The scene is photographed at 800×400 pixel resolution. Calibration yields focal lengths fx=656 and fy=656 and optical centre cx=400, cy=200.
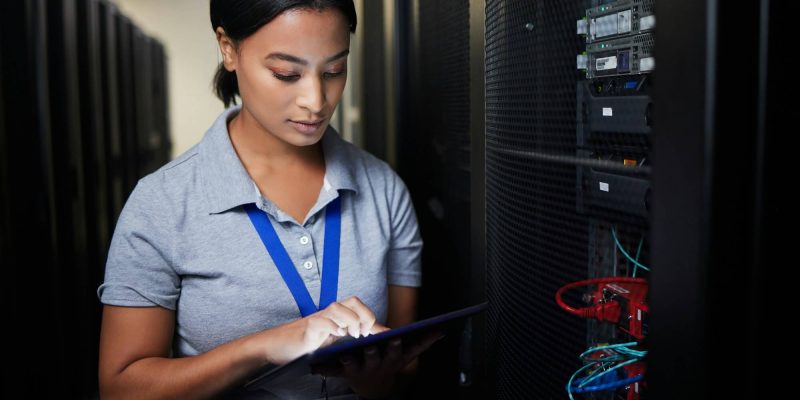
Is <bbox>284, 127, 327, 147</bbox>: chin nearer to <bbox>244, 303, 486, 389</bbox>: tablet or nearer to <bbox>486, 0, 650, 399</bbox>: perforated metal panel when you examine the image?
<bbox>486, 0, 650, 399</bbox>: perforated metal panel

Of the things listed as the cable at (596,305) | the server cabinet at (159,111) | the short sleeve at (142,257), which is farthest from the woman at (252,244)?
the server cabinet at (159,111)

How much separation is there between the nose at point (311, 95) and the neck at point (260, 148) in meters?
0.18

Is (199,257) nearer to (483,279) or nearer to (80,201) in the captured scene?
(483,279)

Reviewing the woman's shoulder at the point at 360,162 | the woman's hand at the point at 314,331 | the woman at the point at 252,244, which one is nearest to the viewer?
the woman's hand at the point at 314,331

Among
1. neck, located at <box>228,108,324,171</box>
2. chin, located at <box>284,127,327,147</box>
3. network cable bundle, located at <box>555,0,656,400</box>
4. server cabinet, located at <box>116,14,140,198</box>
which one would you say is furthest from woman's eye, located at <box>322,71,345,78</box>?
server cabinet, located at <box>116,14,140,198</box>

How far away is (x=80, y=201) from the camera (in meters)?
2.52

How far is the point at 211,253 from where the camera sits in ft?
3.88

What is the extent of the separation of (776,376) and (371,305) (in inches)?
33.9

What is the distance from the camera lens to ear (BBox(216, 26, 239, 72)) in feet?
4.02

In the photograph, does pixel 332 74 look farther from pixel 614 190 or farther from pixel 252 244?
pixel 614 190

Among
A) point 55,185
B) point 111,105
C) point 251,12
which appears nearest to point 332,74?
point 251,12

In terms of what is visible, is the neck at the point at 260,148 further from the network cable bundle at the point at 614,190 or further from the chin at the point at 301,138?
the network cable bundle at the point at 614,190

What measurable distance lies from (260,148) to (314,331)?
47 cm

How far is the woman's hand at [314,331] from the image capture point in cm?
100
